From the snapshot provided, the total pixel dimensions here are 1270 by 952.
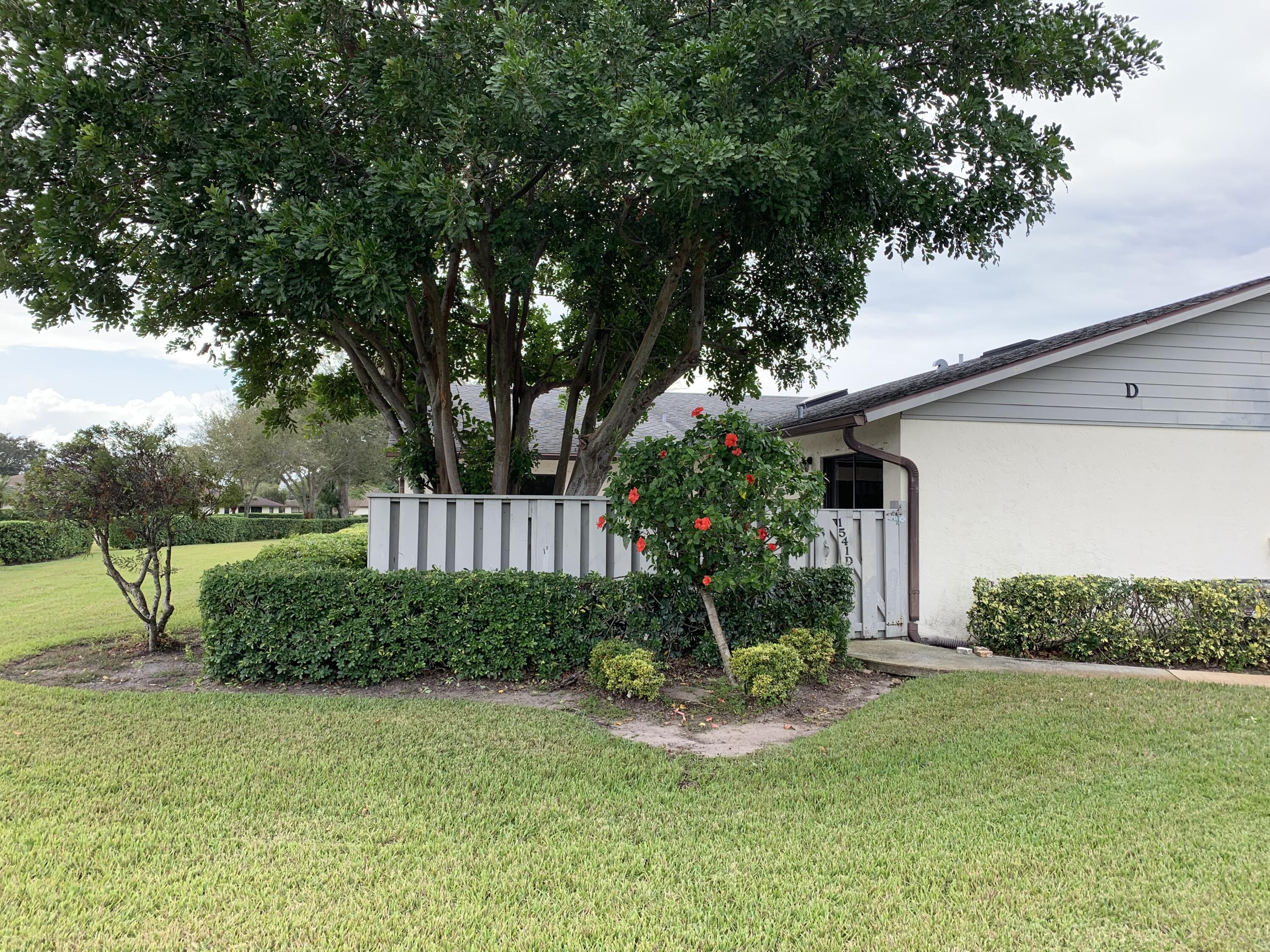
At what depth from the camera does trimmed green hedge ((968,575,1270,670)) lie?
705cm

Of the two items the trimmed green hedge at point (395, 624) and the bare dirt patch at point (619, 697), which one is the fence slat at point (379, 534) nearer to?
the trimmed green hedge at point (395, 624)

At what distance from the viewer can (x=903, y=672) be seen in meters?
6.70

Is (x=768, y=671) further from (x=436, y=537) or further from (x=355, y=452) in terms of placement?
(x=355, y=452)

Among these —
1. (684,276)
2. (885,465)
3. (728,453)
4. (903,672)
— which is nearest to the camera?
(728,453)

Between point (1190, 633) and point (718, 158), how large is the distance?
6395 mm

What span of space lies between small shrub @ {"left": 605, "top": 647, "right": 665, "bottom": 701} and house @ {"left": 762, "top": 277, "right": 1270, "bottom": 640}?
3.83 meters

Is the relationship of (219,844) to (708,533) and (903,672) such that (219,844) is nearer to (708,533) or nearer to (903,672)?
(708,533)

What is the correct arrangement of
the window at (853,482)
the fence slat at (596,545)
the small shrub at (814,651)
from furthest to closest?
the window at (853,482) → the fence slat at (596,545) → the small shrub at (814,651)

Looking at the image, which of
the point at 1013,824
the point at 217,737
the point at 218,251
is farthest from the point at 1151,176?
the point at 217,737

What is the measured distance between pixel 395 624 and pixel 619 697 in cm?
203

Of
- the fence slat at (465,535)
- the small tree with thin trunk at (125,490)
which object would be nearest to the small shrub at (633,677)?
the fence slat at (465,535)

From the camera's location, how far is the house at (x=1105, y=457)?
8141 millimetres

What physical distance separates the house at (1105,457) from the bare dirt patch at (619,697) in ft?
8.38

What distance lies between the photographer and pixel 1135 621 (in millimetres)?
7316
